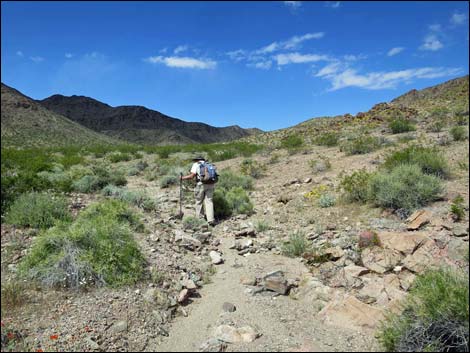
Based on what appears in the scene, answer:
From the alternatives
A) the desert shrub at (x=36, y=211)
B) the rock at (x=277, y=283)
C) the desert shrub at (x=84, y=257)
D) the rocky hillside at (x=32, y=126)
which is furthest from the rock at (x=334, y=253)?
the rocky hillside at (x=32, y=126)

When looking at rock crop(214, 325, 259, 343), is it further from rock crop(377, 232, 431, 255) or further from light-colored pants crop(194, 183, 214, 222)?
light-colored pants crop(194, 183, 214, 222)

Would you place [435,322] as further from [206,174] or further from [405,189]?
[206,174]

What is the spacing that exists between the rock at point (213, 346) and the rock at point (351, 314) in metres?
1.26

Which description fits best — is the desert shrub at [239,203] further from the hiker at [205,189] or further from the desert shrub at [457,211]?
the desert shrub at [457,211]

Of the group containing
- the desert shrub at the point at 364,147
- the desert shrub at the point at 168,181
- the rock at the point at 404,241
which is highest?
the desert shrub at the point at 364,147

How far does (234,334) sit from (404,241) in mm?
3234

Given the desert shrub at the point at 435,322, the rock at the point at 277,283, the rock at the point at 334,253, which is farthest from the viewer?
the rock at the point at 334,253

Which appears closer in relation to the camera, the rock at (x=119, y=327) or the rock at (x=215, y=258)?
the rock at (x=119, y=327)

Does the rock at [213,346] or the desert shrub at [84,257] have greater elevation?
the desert shrub at [84,257]

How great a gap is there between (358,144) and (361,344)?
1169 centimetres

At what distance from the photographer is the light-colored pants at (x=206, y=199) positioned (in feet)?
29.8

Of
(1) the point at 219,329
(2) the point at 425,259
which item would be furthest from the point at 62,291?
(2) the point at 425,259

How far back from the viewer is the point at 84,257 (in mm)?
5180

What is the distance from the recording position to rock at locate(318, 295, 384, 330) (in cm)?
411
